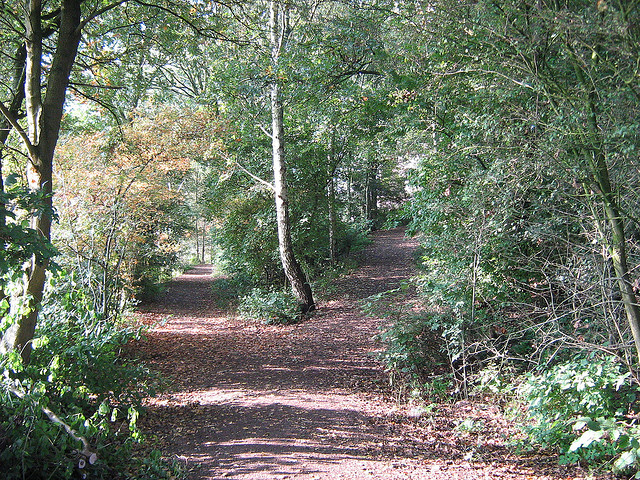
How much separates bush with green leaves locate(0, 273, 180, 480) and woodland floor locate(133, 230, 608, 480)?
65 centimetres

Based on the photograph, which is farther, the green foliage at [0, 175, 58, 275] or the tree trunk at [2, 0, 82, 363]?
the tree trunk at [2, 0, 82, 363]

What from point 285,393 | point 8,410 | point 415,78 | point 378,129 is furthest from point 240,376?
point 378,129

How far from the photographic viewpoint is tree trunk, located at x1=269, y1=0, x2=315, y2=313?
967 cm

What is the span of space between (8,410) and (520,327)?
5.41 meters

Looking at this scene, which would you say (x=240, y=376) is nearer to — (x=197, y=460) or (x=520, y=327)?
(x=197, y=460)

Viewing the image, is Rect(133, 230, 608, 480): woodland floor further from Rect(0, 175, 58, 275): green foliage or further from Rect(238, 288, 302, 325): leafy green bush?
Rect(0, 175, 58, 275): green foliage

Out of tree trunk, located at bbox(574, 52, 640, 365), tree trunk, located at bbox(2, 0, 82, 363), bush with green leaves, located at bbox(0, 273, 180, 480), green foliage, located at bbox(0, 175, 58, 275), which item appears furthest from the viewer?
tree trunk, located at bbox(2, 0, 82, 363)

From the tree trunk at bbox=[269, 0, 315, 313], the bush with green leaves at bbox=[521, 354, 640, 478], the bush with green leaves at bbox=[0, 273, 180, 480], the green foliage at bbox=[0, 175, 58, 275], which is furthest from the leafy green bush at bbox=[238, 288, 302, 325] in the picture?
the green foliage at bbox=[0, 175, 58, 275]

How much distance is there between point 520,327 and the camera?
561 cm

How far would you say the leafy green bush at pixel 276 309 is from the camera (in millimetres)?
10180

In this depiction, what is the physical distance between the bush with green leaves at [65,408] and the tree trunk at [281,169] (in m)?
6.27

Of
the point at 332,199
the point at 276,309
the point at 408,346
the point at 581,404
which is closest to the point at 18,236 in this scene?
the point at 581,404

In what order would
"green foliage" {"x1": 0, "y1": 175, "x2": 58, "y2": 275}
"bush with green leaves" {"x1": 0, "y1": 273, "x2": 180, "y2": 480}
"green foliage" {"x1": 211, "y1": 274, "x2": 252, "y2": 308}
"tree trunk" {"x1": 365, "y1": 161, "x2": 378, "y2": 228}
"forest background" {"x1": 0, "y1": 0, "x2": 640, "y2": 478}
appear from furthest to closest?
"tree trunk" {"x1": 365, "y1": 161, "x2": 378, "y2": 228}
"green foliage" {"x1": 211, "y1": 274, "x2": 252, "y2": 308}
"forest background" {"x1": 0, "y1": 0, "x2": 640, "y2": 478}
"bush with green leaves" {"x1": 0, "y1": 273, "x2": 180, "y2": 480}
"green foliage" {"x1": 0, "y1": 175, "x2": 58, "y2": 275}

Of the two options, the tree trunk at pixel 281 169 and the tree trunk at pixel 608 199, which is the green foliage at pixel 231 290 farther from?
the tree trunk at pixel 608 199
